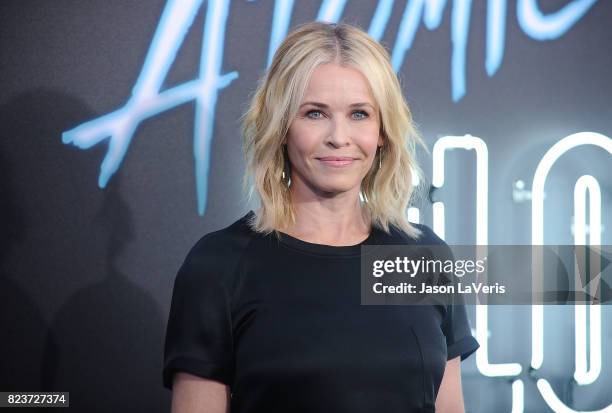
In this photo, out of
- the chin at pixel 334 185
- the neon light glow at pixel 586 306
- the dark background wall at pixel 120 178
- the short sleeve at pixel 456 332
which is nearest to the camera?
the chin at pixel 334 185

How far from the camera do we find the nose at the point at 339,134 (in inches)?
57.4

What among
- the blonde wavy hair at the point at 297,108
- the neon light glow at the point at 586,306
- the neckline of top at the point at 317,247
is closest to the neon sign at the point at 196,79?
the neon light glow at the point at 586,306

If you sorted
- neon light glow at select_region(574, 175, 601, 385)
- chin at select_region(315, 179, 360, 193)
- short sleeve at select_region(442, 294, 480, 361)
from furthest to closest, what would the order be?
neon light glow at select_region(574, 175, 601, 385)
short sleeve at select_region(442, 294, 480, 361)
chin at select_region(315, 179, 360, 193)

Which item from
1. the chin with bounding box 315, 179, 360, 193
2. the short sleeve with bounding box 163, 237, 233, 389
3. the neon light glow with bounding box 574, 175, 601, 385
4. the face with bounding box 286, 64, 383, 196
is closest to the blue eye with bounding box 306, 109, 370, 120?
the face with bounding box 286, 64, 383, 196

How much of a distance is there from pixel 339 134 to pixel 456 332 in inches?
21.7

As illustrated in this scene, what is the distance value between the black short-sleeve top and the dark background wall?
129 cm

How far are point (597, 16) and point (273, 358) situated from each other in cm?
249

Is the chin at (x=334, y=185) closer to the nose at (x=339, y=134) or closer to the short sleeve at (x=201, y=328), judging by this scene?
the nose at (x=339, y=134)

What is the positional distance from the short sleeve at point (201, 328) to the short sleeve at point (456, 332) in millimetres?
517

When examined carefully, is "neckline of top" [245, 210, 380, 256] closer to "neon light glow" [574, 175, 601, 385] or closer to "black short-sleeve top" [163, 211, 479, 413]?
"black short-sleeve top" [163, 211, 479, 413]

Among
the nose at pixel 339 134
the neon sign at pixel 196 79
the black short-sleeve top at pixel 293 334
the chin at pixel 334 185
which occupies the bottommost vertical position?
the black short-sleeve top at pixel 293 334

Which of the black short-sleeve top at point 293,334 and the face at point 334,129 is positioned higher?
the face at point 334,129

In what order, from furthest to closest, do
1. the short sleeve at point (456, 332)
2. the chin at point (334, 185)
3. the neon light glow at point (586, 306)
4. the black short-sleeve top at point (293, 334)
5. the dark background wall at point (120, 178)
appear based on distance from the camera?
the neon light glow at point (586, 306), the dark background wall at point (120, 178), the short sleeve at point (456, 332), the chin at point (334, 185), the black short-sleeve top at point (293, 334)

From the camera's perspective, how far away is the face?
1483mm
